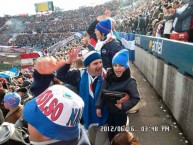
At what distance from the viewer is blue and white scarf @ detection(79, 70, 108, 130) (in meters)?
3.27

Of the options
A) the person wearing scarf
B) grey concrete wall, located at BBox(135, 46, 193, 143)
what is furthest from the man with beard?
grey concrete wall, located at BBox(135, 46, 193, 143)

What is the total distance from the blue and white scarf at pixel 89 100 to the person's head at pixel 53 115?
5.41ft

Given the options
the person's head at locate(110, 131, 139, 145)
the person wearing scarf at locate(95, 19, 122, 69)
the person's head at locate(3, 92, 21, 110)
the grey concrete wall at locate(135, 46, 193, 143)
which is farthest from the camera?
the person wearing scarf at locate(95, 19, 122, 69)

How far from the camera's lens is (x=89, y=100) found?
3.30 m

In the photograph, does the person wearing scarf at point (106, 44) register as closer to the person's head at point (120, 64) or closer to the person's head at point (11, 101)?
the person's head at point (120, 64)

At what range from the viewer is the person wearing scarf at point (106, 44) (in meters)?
3.94

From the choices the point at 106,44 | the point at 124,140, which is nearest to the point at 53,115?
the point at 124,140

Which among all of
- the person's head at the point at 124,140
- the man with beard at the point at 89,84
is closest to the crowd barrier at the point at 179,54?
the man with beard at the point at 89,84

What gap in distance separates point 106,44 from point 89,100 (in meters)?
1.07

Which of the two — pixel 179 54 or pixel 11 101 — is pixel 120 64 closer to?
pixel 11 101

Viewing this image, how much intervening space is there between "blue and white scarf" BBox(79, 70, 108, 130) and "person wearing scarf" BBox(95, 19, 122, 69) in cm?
73

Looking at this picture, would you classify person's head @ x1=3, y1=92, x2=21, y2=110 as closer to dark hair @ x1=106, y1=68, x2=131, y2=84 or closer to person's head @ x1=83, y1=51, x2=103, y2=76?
person's head @ x1=83, y1=51, x2=103, y2=76

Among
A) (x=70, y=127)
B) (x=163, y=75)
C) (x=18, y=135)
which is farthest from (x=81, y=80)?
(x=163, y=75)

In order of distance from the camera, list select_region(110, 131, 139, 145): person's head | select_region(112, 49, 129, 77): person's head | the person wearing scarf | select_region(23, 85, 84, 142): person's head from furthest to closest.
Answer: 1. the person wearing scarf
2. select_region(112, 49, 129, 77): person's head
3. select_region(110, 131, 139, 145): person's head
4. select_region(23, 85, 84, 142): person's head
